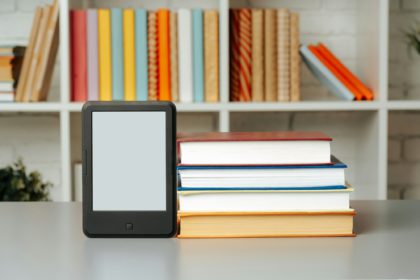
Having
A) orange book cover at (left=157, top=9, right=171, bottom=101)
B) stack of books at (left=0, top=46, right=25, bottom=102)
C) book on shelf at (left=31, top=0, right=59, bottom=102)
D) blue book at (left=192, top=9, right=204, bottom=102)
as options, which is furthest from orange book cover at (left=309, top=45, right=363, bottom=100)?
stack of books at (left=0, top=46, right=25, bottom=102)

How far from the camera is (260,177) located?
33.5 inches

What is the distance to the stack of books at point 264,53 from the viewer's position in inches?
89.9

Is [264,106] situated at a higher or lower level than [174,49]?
lower

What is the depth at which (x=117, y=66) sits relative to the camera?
228 cm

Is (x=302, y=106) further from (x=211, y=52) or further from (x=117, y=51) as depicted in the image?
(x=117, y=51)

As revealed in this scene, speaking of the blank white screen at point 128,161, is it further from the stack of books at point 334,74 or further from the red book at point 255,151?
the stack of books at point 334,74

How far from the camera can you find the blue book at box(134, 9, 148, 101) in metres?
2.27

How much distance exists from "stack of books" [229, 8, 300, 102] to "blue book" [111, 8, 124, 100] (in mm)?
333

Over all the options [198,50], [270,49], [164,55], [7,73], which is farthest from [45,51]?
[270,49]

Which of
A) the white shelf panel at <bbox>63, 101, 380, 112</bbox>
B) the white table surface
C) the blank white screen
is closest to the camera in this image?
the white table surface

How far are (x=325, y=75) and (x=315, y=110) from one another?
113 millimetres

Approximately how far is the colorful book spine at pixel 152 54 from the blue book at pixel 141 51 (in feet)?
0.04

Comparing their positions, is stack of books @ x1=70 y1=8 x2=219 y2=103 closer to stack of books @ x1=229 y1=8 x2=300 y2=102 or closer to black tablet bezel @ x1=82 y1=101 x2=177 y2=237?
stack of books @ x1=229 y1=8 x2=300 y2=102

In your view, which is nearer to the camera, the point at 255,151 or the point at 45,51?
the point at 255,151
